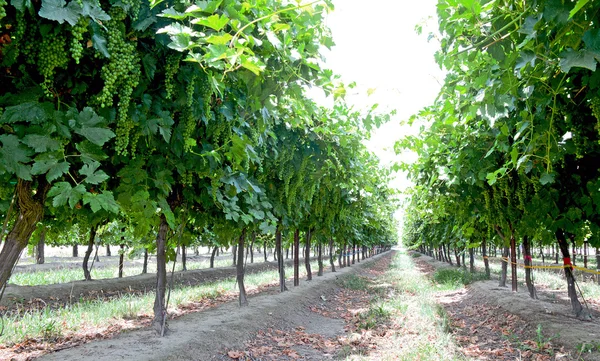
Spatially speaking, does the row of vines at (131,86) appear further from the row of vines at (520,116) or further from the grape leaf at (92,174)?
the row of vines at (520,116)

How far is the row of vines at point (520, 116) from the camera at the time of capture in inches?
99.9

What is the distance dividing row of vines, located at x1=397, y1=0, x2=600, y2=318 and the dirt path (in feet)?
13.5

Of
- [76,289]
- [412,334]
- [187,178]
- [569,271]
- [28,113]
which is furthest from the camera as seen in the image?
[76,289]

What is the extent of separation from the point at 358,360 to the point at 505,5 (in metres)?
5.15

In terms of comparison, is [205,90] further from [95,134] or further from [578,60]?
[578,60]

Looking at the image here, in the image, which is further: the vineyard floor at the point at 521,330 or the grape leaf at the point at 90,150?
the vineyard floor at the point at 521,330

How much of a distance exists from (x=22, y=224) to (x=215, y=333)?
15.0 feet

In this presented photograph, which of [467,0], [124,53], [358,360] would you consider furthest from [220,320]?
[467,0]

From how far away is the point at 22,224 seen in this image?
9.41 feet

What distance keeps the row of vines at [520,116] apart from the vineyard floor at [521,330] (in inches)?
34.3

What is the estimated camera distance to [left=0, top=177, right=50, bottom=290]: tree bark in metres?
2.77

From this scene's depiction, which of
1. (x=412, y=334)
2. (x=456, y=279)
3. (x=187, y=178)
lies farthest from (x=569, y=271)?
(x=456, y=279)

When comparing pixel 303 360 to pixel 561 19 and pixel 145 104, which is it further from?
pixel 561 19

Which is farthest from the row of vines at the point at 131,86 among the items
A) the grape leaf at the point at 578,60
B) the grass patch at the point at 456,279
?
the grass patch at the point at 456,279
